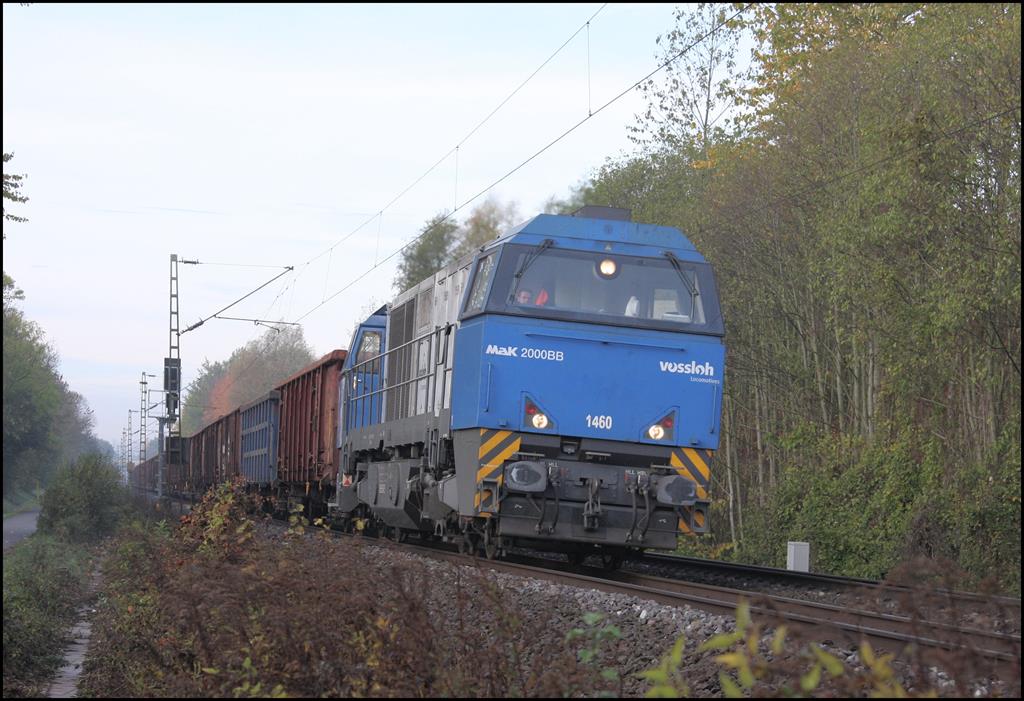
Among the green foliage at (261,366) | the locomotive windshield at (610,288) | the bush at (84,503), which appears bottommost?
the bush at (84,503)

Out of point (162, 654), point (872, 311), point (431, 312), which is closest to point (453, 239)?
point (872, 311)

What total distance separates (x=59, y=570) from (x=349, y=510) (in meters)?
5.19

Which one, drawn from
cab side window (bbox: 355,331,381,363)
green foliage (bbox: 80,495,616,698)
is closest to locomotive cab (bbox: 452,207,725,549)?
green foliage (bbox: 80,495,616,698)

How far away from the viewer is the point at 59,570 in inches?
775

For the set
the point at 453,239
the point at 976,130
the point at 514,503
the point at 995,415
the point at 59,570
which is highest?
the point at 453,239

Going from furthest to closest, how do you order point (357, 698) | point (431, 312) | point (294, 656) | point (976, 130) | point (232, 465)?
point (232, 465), point (976, 130), point (431, 312), point (294, 656), point (357, 698)

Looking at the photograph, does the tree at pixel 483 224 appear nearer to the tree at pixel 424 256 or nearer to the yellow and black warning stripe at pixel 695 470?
the tree at pixel 424 256

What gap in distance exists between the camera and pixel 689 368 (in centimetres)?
1181

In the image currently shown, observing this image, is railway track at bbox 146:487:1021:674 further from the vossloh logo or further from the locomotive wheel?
the vossloh logo

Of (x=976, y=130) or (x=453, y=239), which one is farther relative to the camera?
(x=453, y=239)

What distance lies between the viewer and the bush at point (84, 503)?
35.3 metres

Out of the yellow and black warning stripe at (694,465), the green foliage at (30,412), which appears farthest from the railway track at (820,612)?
the green foliage at (30,412)

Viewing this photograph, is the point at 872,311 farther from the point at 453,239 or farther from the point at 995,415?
the point at 453,239

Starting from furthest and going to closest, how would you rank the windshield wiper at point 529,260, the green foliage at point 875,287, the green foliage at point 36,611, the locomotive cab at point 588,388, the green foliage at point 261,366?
the green foliage at point 261,366 → the green foliage at point 875,287 → the windshield wiper at point 529,260 → the locomotive cab at point 588,388 → the green foliage at point 36,611
